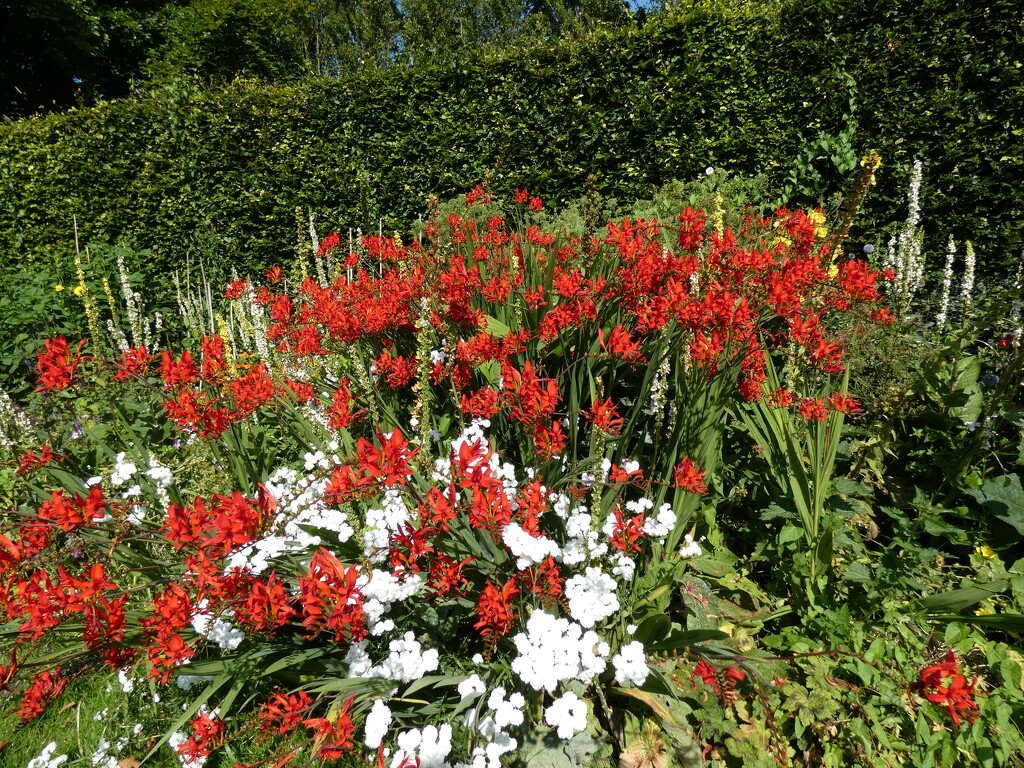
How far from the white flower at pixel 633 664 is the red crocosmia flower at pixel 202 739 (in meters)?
1.17

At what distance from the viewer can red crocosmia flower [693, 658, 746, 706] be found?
1.62 metres

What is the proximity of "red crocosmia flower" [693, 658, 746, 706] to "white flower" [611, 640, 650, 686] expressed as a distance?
26cm

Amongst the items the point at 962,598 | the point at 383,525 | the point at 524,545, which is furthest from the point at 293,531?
the point at 962,598

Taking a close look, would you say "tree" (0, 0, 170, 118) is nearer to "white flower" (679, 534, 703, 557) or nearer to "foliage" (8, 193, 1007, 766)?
"foliage" (8, 193, 1007, 766)

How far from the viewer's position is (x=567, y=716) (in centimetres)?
144

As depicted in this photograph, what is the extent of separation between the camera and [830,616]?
1807 mm

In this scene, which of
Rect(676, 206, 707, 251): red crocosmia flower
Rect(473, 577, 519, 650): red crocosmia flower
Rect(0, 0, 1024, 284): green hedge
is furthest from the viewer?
Rect(0, 0, 1024, 284): green hedge

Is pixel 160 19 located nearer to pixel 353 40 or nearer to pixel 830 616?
pixel 353 40

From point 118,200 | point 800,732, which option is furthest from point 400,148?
point 800,732

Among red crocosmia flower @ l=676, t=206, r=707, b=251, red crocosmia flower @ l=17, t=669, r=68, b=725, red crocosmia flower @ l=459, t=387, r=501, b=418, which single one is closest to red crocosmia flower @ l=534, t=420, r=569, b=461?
red crocosmia flower @ l=459, t=387, r=501, b=418

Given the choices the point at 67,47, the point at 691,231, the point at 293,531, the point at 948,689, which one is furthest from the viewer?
the point at 67,47

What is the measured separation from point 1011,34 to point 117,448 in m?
7.47

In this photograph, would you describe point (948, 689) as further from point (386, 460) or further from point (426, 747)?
point (386, 460)

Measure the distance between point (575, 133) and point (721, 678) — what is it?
578 cm
